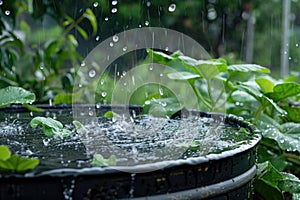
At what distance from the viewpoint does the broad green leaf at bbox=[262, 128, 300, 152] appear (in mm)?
1140

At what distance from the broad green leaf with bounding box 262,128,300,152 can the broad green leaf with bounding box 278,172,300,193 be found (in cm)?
7

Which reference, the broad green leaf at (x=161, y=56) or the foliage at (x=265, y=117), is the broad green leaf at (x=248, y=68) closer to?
the foliage at (x=265, y=117)

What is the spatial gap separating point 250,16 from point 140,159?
4635 millimetres

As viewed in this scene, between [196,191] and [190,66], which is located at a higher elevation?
[190,66]

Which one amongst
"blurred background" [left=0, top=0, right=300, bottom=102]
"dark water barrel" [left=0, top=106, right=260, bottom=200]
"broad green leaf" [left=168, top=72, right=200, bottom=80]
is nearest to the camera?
"dark water barrel" [left=0, top=106, right=260, bottom=200]

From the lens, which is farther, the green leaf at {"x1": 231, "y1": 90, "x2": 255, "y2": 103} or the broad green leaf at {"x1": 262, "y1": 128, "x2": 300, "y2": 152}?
the green leaf at {"x1": 231, "y1": 90, "x2": 255, "y2": 103}

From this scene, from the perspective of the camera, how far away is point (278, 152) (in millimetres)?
1377

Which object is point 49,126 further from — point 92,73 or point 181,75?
point 92,73

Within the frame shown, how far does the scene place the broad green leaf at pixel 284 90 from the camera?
1.26 meters

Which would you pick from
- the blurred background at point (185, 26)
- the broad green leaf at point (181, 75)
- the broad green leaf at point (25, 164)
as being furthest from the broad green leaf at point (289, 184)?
the blurred background at point (185, 26)

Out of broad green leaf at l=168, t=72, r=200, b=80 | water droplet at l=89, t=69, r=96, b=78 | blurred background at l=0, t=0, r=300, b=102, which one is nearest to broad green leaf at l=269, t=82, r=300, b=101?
broad green leaf at l=168, t=72, r=200, b=80

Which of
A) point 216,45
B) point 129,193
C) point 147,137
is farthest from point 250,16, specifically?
point 129,193

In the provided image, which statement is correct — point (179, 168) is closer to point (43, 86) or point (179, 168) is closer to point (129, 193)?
point (129, 193)

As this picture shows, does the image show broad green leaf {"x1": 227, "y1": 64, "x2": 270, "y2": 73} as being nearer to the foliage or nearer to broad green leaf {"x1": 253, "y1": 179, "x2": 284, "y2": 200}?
the foliage
